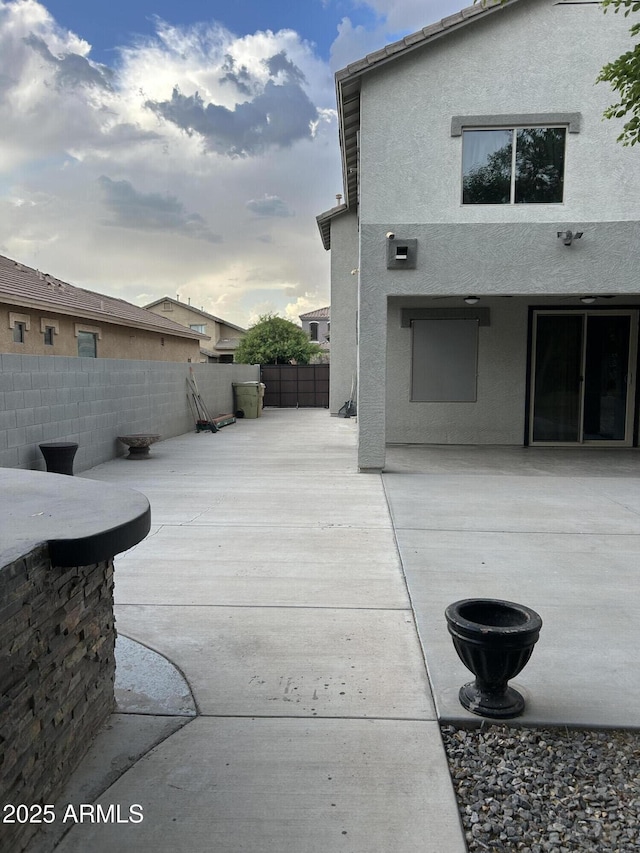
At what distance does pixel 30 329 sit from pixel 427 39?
1077 centimetres

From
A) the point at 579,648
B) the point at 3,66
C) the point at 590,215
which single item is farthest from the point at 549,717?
the point at 3,66

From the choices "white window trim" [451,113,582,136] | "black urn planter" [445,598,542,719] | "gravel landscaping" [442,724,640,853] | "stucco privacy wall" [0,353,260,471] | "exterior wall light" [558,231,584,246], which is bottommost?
"gravel landscaping" [442,724,640,853]

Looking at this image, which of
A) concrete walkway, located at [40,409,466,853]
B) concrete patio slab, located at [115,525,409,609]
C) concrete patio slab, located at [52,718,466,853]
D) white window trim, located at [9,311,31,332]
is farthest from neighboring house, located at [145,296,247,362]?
concrete patio slab, located at [52,718,466,853]

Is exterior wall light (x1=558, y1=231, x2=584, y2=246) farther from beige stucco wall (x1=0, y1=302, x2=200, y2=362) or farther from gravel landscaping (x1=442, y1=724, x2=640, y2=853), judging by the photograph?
beige stucco wall (x1=0, y1=302, x2=200, y2=362)

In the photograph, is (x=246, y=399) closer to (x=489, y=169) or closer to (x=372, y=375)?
(x=372, y=375)

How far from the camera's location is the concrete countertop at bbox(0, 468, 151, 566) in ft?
8.54

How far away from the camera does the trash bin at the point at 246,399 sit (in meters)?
22.4

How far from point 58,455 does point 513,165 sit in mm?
8180

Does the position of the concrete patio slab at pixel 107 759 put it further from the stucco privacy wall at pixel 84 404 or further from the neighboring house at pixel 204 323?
the neighboring house at pixel 204 323

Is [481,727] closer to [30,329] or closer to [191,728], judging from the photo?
[191,728]

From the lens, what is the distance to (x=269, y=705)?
11.5 feet

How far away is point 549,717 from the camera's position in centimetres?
343

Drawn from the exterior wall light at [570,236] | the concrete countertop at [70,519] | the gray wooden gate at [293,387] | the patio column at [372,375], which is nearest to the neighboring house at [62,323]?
the gray wooden gate at [293,387]

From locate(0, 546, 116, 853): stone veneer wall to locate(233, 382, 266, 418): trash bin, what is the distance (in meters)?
19.2
